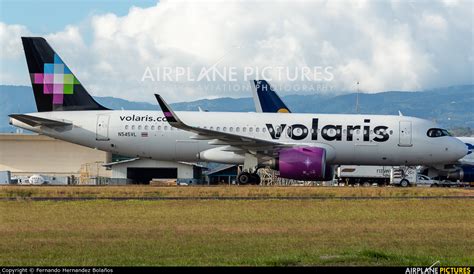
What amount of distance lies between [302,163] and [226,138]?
372 cm

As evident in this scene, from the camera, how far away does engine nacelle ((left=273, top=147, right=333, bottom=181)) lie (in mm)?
40469

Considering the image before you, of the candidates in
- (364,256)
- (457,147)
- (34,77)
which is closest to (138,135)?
(34,77)

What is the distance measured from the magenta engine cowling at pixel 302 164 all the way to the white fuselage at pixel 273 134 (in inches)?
65.6

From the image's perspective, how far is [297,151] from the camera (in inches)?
1609

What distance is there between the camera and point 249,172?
4334 centimetres

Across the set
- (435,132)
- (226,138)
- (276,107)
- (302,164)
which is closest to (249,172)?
(226,138)

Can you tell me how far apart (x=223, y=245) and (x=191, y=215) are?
22.7ft

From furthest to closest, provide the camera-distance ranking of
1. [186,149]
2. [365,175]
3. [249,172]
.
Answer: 1. [365,175]
2. [186,149]
3. [249,172]

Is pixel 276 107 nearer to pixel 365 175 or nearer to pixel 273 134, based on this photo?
pixel 365 175

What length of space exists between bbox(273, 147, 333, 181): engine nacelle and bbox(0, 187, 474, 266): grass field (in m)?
9.05

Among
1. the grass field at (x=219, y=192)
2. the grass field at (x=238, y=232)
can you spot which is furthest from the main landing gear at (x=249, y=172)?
the grass field at (x=238, y=232)

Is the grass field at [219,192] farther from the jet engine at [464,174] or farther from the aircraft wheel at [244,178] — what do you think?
the jet engine at [464,174]

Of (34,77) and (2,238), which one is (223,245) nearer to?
(2,238)

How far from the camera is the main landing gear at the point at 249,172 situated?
42719 millimetres
